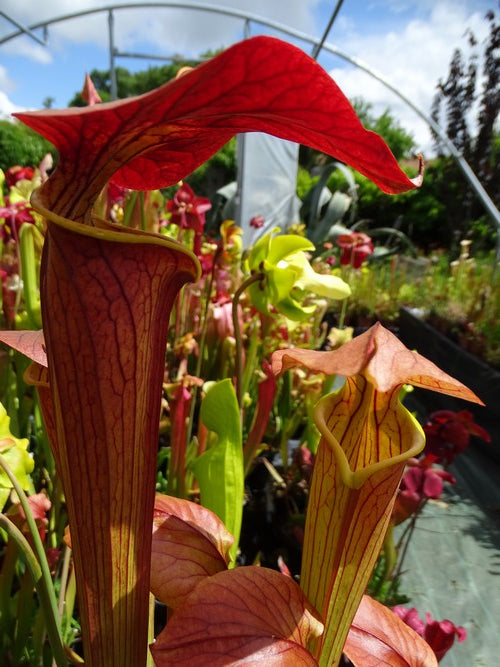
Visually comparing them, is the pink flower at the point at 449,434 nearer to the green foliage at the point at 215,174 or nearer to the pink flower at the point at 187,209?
the pink flower at the point at 187,209

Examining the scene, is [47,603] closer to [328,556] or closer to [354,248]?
[328,556]

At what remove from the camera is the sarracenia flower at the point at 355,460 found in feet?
1.12

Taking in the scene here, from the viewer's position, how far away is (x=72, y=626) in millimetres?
950

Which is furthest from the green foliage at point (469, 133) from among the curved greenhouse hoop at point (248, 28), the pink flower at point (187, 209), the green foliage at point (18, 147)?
the green foliage at point (18, 147)

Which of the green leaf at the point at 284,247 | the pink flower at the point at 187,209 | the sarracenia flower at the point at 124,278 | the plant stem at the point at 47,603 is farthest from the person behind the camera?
the pink flower at the point at 187,209

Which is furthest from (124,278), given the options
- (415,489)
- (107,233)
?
(415,489)

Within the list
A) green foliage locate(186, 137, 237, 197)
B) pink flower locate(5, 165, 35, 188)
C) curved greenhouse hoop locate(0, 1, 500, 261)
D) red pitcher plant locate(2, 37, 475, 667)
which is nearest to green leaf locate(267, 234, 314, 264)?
red pitcher plant locate(2, 37, 475, 667)

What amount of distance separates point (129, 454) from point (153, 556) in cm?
14

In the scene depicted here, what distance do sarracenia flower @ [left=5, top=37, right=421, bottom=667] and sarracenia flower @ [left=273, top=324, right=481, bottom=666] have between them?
117 millimetres

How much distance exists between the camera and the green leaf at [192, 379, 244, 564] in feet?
2.18

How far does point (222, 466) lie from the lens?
2.19 feet

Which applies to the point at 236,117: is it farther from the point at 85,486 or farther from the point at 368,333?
the point at 85,486

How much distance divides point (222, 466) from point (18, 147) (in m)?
16.7

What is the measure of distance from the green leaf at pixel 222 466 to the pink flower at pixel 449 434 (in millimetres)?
621
